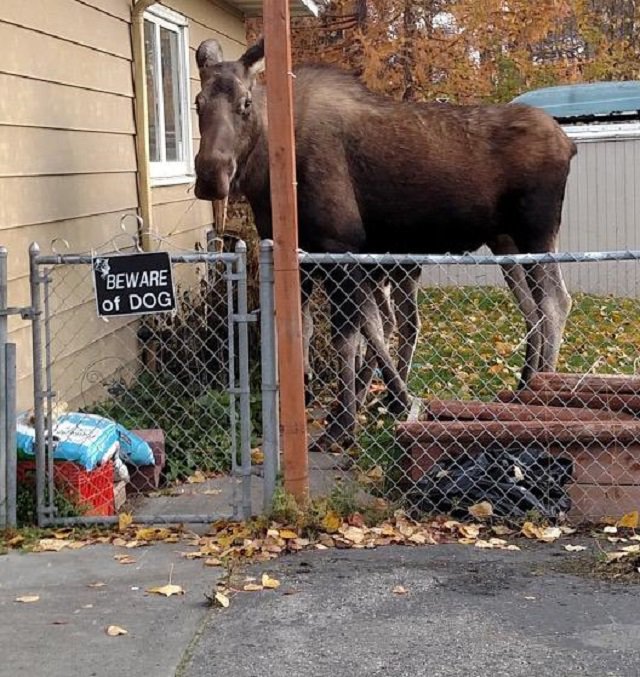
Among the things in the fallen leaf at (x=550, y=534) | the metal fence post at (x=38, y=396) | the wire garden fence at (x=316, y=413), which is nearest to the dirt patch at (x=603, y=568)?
the fallen leaf at (x=550, y=534)

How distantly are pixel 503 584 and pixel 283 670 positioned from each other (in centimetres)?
130

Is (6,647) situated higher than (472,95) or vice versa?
(472,95)

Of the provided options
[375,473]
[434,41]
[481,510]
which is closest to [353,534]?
[481,510]

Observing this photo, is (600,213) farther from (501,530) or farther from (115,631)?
(115,631)

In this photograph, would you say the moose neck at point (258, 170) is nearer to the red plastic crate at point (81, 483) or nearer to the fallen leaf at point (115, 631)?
the red plastic crate at point (81, 483)

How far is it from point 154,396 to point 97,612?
3702mm

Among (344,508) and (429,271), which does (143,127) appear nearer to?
(344,508)

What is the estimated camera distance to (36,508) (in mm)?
6363

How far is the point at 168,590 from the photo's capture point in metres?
5.35

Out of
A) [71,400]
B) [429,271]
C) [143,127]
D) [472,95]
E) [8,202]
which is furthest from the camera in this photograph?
[472,95]

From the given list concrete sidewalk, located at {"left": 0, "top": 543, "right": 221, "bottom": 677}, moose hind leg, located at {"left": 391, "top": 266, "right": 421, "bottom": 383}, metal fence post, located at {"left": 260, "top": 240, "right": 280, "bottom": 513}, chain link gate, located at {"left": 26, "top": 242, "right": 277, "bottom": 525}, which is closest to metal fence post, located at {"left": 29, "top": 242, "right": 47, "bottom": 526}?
chain link gate, located at {"left": 26, "top": 242, "right": 277, "bottom": 525}

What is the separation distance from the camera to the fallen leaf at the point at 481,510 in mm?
6316

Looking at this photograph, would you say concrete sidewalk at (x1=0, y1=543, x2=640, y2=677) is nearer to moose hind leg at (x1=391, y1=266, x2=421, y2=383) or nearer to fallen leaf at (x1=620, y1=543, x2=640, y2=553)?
fallen leaf at (x1=620, y1=543, x2=640, y2=553)

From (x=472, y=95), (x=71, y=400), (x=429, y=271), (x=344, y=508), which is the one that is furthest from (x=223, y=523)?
(x=472, y=95)
